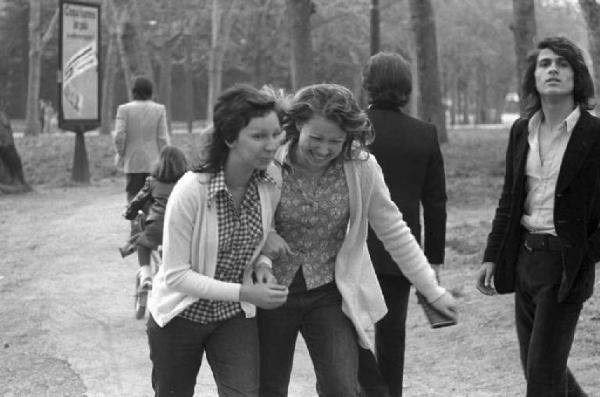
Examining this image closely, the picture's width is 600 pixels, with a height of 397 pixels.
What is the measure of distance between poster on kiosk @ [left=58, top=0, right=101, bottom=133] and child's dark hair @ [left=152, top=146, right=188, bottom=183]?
516 inches

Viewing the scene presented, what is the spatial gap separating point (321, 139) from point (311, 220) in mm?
306

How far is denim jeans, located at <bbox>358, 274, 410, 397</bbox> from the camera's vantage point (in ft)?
17.7

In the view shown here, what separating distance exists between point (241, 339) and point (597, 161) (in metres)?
1.68

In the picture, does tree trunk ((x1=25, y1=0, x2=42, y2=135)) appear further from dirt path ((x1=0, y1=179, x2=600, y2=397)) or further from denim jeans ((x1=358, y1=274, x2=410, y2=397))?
denim jeans ((x1=358, y1=274, x2=410, y2=397))

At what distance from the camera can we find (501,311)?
8.87 metres

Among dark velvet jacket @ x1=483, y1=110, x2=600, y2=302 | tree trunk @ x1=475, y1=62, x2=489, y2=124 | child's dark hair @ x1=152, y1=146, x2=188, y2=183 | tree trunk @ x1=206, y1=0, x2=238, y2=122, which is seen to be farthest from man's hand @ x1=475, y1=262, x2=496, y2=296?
tree trunk @ x1=475, y1=62, x2=489, y2=124

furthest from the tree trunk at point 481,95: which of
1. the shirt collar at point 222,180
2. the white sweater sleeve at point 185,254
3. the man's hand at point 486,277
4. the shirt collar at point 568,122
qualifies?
the white sweater sleeve at point 185,254

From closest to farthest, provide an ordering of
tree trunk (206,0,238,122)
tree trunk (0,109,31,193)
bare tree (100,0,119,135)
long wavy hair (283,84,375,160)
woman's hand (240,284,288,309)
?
1. woman's hand (240,284,288,309)
2. long wavy hair (283,84,375,160)
3. tree trunk (0,109,31,193)
4. bare tree (100,0,119,135)
5. tree trunk (206,0,238,122)

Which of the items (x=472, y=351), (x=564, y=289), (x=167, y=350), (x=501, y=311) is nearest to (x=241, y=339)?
(x=167, y=350)

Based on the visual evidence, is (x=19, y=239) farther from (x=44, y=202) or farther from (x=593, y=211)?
(x=593, y=211)

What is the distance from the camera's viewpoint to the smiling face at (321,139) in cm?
420

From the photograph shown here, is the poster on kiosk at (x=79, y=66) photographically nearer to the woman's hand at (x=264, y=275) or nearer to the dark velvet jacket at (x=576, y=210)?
the dark velvet jacket at (x=576, y=210)

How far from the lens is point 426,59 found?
25.0 metres

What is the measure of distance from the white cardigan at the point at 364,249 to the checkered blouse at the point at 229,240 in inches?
9.0
